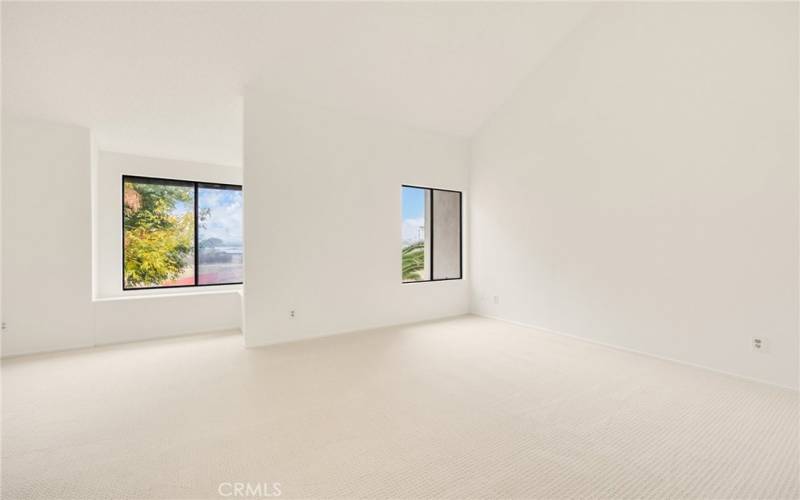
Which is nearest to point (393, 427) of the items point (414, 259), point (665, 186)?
point (665, 186)

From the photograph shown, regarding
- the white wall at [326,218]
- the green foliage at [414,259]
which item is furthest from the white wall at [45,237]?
the green foliage at [414,259]

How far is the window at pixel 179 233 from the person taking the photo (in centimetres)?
525

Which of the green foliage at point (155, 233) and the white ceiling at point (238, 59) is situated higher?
the white ceiling at point (238, 59)

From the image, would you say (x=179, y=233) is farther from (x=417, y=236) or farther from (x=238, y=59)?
(x=417, y=236)

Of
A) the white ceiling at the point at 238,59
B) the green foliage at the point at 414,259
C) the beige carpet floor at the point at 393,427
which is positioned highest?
the white ceiling at the point at 238,59

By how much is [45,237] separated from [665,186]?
21.0 feet

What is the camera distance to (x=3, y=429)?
2162mm

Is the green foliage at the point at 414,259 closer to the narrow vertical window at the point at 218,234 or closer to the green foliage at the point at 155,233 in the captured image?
the narrow vertical window at the point at 218,234

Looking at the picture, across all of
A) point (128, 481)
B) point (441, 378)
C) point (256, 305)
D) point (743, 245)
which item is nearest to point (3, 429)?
point (128, 481)

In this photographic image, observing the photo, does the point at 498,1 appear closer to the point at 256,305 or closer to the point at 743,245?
the point at 743,245

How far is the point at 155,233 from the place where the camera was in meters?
5.42

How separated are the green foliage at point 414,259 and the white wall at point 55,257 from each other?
4004mm

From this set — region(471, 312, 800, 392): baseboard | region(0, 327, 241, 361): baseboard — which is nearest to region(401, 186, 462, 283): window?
region(471, 312, 800, 392): baseboard

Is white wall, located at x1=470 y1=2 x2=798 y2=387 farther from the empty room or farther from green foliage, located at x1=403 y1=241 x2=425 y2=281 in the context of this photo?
green foliage, located at x1=403 y1=241 x2=425 y2=281
